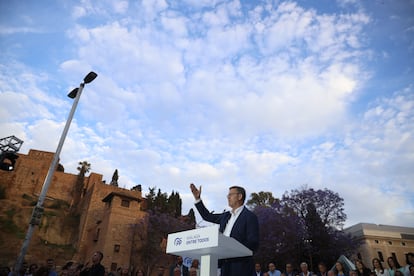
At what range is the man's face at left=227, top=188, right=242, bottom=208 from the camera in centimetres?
392

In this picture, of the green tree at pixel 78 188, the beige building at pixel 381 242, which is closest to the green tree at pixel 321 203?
the beige building at pixel 381 242

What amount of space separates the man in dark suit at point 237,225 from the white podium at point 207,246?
202 millimetres

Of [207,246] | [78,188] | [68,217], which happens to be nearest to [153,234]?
[68,217]

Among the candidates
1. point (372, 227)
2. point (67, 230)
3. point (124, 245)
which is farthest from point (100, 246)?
point (372, 227)

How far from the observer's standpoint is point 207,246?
2.66m

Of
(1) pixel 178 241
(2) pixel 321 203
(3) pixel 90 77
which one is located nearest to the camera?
(1) pixel 178 241

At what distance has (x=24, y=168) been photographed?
45.3 meters

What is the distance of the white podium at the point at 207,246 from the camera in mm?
2662

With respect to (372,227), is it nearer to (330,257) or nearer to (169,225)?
(330,257)

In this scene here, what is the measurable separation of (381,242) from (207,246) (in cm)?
4388

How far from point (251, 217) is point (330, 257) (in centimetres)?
2737

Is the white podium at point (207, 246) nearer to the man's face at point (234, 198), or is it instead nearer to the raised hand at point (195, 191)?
the man's face at point (234, 198)

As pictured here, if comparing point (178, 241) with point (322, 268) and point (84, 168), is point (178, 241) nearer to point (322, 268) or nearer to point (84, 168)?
point (322, 268)

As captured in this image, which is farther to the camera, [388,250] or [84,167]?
[84,167]
